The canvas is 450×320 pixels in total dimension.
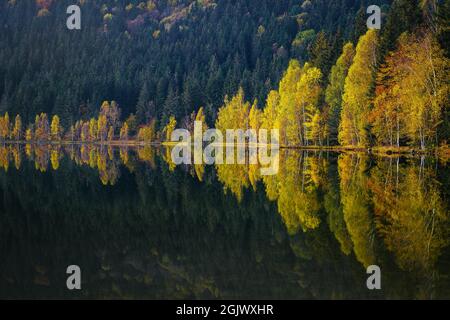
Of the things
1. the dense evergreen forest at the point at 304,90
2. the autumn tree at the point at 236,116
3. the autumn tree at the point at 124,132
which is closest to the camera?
the dense evergreen forest at the point at 304,90

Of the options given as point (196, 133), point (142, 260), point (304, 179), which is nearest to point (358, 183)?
point (304, 179)

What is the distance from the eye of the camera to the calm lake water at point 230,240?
1109 cm

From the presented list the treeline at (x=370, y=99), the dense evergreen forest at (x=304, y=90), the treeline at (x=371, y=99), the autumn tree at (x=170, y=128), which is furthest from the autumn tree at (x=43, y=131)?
the treeline at (x=371, y=99)

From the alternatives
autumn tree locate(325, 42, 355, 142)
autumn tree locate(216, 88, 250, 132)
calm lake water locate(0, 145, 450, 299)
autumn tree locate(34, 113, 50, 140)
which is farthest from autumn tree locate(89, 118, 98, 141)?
calm lake water locate(0, 145, 450, 299)

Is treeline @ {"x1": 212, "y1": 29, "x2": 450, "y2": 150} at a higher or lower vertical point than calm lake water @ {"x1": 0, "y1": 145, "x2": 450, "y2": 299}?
higher

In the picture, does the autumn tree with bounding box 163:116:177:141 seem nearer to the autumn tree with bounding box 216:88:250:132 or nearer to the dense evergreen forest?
the dense evergreen forest

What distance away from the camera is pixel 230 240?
15180 mm

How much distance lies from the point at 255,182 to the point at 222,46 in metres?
162

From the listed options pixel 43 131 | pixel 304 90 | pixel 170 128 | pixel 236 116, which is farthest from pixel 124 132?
pixel 304 90

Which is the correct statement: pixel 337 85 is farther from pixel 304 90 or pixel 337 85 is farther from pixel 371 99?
pixel 371 99

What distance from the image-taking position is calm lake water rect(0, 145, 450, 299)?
11.1 m

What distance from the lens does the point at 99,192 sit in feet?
86.4

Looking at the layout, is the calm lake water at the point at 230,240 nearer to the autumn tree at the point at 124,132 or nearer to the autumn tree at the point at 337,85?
the autumn tree at the point at 337,85

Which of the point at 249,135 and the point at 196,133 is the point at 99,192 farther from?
the point at 196,133
